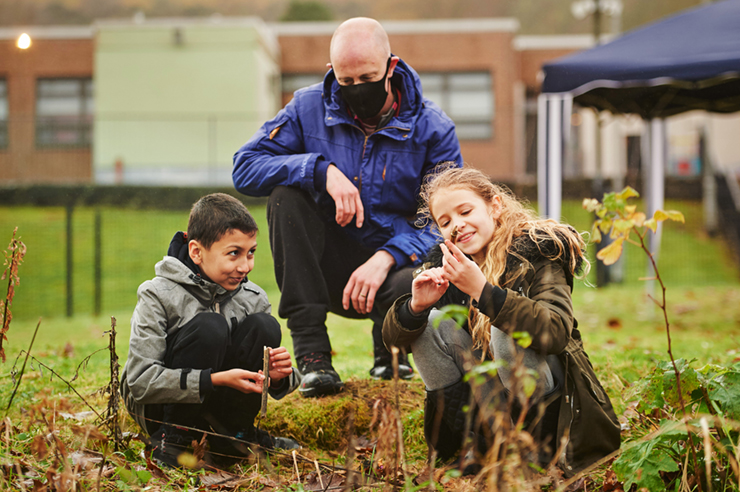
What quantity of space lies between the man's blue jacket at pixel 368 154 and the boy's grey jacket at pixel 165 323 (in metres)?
0.70

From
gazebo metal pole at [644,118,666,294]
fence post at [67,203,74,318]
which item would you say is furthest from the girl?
fence post at [67,203,74,318]

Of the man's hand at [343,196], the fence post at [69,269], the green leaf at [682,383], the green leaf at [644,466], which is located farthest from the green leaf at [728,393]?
the fence post at [69,269]

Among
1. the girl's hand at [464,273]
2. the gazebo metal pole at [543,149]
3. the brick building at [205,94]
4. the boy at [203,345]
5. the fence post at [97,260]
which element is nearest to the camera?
the girl's hand at [464,273]

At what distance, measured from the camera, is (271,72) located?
65.7 feet

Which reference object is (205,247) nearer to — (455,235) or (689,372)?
(455,235)

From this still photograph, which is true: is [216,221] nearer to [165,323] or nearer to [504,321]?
[165,323]

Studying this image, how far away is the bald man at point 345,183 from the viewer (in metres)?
2.61

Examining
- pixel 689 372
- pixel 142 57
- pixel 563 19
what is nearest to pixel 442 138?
pixel 689 372

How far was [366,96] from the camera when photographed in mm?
2695

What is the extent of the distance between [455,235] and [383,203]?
81 cm

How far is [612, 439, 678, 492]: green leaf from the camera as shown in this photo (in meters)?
1.64

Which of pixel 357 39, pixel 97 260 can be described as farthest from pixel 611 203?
pixel 97 260

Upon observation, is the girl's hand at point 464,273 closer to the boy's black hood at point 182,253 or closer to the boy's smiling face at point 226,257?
the boy's smiling face at point 226,257

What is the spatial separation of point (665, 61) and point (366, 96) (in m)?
3.57
